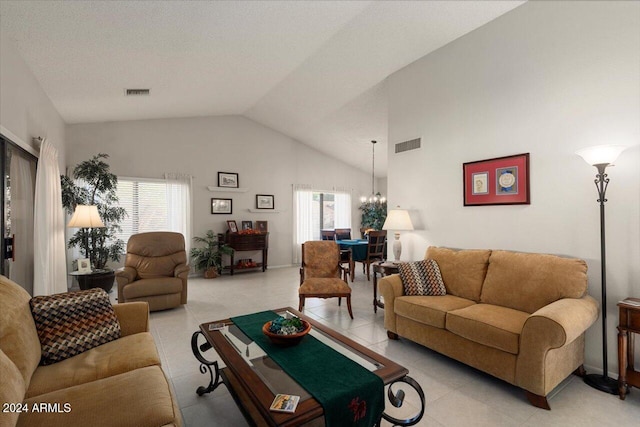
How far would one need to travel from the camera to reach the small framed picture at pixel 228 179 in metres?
6.82

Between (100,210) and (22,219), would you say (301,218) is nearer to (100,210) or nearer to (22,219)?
(100,210)

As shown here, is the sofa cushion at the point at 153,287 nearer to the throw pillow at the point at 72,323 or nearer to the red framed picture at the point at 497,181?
the throw pillow at the point at 72,323

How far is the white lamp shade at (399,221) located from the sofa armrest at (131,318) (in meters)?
2.78

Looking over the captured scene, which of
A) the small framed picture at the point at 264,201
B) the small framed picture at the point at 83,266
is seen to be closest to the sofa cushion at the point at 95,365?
the small framed picture at the point at 83,266

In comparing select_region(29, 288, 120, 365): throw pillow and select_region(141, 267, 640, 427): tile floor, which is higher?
select_region(29, 288, 120, 365): throw pillow

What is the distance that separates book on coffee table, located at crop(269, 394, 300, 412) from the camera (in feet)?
4.35

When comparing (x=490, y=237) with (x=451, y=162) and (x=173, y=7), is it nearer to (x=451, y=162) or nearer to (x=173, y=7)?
(x=451, y=162)

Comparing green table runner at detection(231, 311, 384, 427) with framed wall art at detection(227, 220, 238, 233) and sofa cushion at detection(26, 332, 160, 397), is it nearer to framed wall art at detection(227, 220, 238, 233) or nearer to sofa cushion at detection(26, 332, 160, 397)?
sofa cushion at detection(26, 332, 160, 397)

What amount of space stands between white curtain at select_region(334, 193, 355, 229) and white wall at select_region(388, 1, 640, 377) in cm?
458

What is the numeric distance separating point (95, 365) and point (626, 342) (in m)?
3.54

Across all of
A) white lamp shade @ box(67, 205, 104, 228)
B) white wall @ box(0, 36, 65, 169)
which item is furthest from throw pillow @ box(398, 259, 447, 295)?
white lamp shade @ box(67, 205, 104, 228)

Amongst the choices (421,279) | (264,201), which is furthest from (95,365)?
(264,201)

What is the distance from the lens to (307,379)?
155 cm

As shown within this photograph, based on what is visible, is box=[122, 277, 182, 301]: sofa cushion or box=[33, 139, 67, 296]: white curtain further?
box=[122, 277, 182, 301]: sofa cushion
